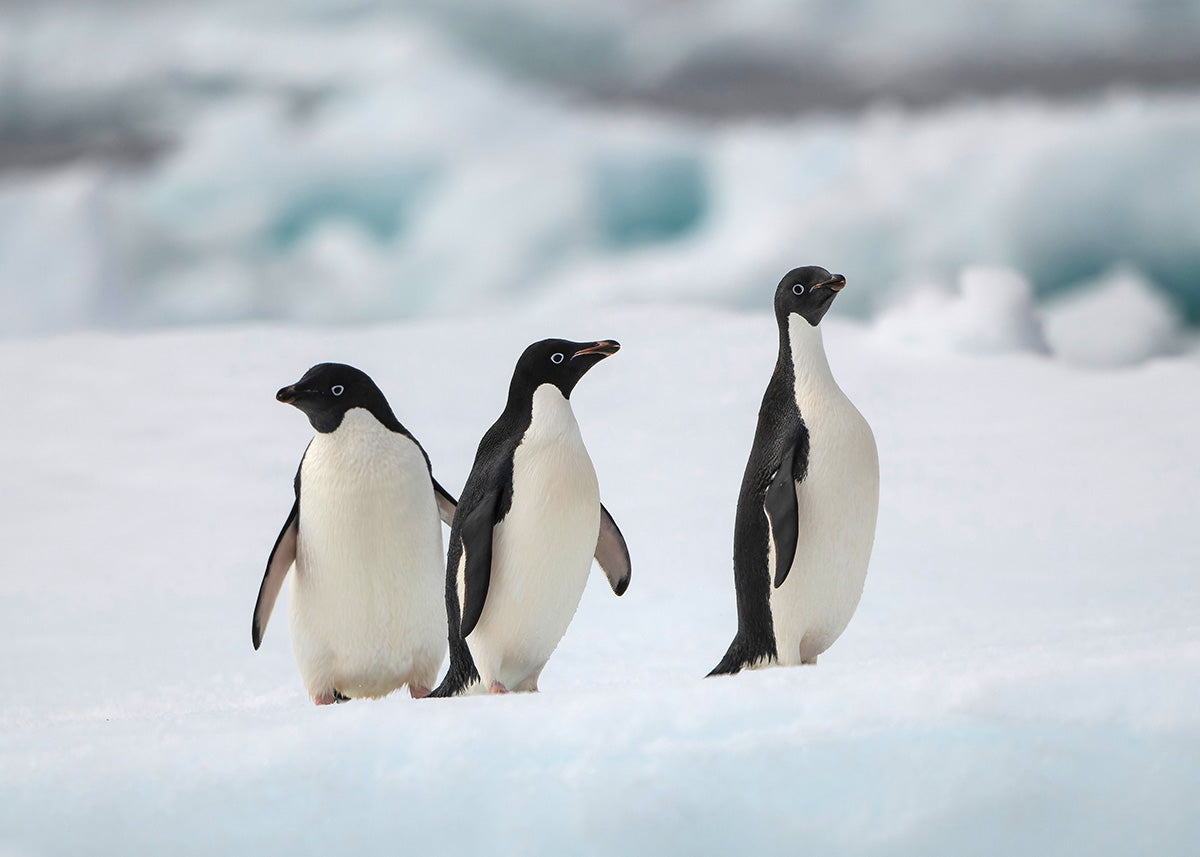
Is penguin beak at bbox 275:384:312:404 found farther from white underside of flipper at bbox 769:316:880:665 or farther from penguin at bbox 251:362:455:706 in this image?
white underside of flipper at bbox 769:316:880:665

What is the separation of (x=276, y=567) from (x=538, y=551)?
0.54 metres

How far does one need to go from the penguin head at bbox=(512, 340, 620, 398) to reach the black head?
282mm

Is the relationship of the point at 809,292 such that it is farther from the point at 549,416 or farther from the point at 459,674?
the point at 459,674

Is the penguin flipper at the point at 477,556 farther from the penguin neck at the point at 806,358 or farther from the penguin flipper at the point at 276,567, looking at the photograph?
the penguin neck at the point at 806,358

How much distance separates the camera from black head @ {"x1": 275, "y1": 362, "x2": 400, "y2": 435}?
2.12 meters

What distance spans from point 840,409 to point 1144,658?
0.72 m

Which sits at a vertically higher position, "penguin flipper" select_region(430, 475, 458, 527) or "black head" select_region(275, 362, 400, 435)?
"black head" select_region(275, 362, 400, 435)

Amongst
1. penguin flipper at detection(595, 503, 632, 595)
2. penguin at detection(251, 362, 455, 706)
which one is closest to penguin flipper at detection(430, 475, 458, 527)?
penguin at detection(251, 362, 455, 706)

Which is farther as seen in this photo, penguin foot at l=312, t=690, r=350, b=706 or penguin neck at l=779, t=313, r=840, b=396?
penguin foot at l=312, t=690, r=350, b=706

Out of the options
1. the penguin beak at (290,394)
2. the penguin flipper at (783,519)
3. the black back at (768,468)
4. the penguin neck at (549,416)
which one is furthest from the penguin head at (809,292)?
the penguin beak at (290,394)

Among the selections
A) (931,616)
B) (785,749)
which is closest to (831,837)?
(785,749)

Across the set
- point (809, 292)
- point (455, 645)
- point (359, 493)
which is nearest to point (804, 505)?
point (809, 292)

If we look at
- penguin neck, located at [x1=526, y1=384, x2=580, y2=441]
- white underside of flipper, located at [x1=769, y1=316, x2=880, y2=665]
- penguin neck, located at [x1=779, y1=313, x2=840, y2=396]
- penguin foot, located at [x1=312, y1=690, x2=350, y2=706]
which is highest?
penguin neck, located at [x1=779, y1=313, x2=840, y2=396]

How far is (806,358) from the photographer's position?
2.11m
